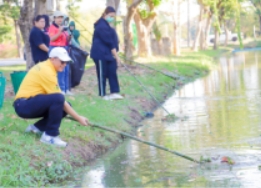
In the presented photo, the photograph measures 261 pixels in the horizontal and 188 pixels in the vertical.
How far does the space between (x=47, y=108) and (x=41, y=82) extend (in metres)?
0.33

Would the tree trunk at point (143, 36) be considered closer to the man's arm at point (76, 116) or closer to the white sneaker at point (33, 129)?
the white sneaker at point (33, 129)

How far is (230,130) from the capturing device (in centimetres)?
988

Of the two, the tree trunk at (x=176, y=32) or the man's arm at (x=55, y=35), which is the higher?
the man's arm at (x=55, y=35)

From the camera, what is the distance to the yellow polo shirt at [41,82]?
7.72 m

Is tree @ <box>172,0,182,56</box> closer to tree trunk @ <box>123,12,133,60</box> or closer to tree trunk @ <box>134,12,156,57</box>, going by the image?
tree trunk @ <box>134,12,156,57</box>

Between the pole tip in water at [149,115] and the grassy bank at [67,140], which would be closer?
the grassy bank at [67,140]

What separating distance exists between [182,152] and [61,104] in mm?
1808

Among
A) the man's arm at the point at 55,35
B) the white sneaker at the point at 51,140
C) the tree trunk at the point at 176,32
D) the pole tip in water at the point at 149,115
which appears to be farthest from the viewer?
the tree trunk at the point at 176,32

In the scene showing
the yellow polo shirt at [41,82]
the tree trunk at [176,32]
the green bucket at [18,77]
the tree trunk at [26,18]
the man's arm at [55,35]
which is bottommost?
the tree trunk at [176,32]

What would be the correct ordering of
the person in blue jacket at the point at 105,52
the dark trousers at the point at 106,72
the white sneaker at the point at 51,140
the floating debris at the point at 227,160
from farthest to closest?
the dark trousers at the point at 106,72, the person in blue jacket at the point at 105,52, the white sneaker at the point at 51,140, the floating debris at the point at 227,160

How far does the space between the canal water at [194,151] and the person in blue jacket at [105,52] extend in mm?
1182

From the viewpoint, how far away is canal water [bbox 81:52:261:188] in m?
6.91

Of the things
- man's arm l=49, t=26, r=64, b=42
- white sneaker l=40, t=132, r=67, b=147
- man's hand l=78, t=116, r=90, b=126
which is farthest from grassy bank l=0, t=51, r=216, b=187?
man's arm l=49, t=26, r=64, b=42

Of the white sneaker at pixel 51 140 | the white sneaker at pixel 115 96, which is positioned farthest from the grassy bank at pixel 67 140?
the white sneaker at pixel 115 96
